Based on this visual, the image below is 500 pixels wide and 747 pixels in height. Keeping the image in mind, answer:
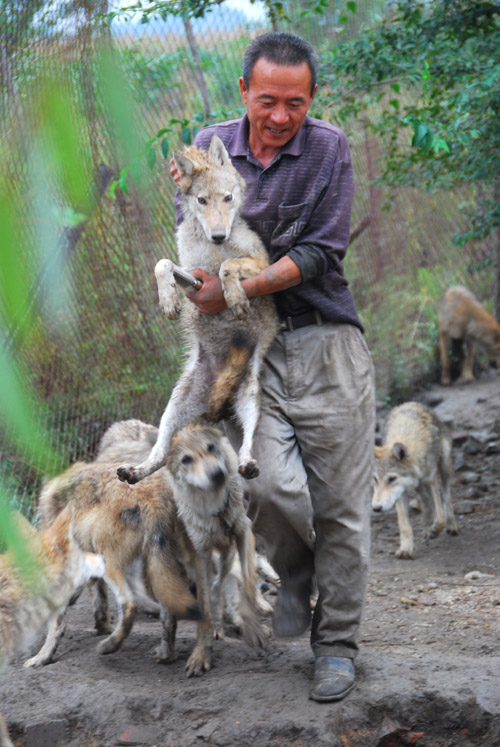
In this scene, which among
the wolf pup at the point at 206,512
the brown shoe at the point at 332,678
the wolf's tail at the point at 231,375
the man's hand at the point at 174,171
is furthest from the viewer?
the wolf pup at the point at 206,512

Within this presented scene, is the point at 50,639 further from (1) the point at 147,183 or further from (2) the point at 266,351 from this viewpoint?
(1) the point at 147,183

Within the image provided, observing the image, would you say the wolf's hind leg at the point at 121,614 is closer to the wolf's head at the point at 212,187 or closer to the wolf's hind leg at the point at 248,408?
the wolf's hind leg at the point at 248,408

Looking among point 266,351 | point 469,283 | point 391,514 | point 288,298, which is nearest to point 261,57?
point 288,298

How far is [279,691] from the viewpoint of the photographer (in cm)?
379

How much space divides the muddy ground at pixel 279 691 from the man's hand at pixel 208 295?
1764 millimetres

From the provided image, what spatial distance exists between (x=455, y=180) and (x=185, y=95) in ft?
10.2

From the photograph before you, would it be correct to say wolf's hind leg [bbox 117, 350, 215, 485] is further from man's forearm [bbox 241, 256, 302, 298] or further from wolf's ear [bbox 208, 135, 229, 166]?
wolf's ear [bbox 208, 135, 229, 166]

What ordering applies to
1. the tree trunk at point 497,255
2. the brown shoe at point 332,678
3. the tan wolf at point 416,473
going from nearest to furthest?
the brown shoe at point 332,678, the tan wolf at point 416,473, the tree trunk at point 497,255

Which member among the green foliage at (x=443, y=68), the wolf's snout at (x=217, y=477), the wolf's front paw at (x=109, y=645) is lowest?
the wolf's front paw at (x=109, y=645)

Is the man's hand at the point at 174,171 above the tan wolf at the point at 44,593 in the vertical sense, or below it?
above

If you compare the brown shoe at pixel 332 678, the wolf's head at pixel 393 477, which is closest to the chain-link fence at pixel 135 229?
the brown shoe at pixel 332 678

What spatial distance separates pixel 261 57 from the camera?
3.69 metres

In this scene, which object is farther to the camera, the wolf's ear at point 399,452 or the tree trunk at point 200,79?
the wolf's ear at point 399,452

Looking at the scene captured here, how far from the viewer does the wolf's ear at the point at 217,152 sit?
156 inches
